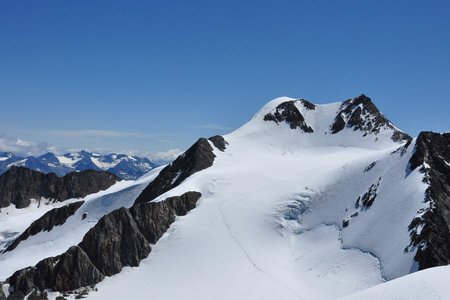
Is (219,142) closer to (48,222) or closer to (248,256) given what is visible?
(48,222)

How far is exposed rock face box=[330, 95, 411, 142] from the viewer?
120 metres

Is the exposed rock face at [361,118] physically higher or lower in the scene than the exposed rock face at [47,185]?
higher

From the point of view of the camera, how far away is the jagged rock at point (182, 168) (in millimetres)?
100875

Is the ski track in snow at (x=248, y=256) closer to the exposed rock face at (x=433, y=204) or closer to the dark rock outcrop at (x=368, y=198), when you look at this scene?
the exposed rock face at (x=433, y=204)

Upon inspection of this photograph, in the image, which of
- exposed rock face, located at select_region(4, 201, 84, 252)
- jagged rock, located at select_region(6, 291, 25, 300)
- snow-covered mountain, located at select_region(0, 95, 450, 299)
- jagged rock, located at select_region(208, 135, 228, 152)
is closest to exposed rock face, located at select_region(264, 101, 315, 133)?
jagged rock, located at select_region(208, 135, 228, 152)

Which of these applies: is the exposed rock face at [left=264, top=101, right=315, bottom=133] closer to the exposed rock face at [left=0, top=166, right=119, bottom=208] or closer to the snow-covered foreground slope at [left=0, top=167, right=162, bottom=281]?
the snow-covered foreground slope at [left=0, top=167, right=162, bottom=281]

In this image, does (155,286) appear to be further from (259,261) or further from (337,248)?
(337,248)

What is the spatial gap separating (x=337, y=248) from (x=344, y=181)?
65.3 ft

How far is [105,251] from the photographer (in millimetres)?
65062

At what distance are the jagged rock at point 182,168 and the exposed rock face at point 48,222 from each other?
18554 mm

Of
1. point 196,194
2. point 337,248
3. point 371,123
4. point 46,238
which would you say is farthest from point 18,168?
point 337,248

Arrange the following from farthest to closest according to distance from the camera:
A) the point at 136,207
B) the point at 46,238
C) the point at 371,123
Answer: the point at 371,123
the point at 46,238
the point at 136,207

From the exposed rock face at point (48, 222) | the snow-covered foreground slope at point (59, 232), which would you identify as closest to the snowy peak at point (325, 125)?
the snow-covered foreground slope at point (59, 232)

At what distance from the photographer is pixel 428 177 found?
194ft
